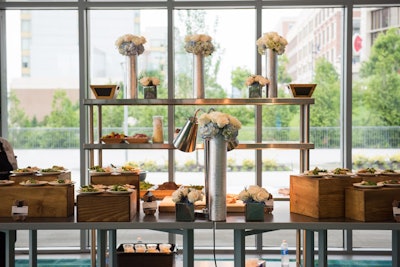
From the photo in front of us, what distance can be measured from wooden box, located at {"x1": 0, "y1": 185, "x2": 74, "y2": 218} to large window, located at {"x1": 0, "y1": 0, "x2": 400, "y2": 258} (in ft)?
8.78

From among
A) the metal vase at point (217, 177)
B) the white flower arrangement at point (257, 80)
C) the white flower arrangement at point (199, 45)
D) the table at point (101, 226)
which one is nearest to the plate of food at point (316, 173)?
the metal vase at point (217, 177)

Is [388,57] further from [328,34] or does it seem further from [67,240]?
[67,240]

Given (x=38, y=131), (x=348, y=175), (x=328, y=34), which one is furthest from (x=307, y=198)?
(x=38, y=131)

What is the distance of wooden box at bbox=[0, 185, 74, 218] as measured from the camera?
405cm

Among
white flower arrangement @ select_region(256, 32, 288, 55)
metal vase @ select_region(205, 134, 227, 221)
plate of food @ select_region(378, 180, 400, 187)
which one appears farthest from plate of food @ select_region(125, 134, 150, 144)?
plate of food @ select_region(378, 180, 400, 187)

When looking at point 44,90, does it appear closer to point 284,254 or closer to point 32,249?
point 32,249

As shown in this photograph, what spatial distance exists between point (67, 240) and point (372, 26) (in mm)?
3908

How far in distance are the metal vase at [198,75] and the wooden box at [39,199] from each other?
59.5 inches

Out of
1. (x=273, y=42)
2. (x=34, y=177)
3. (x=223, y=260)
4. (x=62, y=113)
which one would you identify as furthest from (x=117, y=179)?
(x=62, y=113)

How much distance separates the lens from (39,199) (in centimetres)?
407

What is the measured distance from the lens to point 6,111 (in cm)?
686

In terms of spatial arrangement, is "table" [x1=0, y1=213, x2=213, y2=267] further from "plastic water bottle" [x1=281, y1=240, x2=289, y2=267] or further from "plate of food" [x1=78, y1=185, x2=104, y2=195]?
"plastic water bottle" [x1=281, y1=240, x2=289, y2=267]

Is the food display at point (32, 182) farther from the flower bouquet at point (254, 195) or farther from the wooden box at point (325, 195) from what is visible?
the wooden box at point (325, 195)

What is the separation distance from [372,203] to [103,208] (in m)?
1.64
